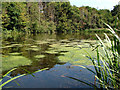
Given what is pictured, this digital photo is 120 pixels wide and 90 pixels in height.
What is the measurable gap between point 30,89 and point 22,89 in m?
0.11

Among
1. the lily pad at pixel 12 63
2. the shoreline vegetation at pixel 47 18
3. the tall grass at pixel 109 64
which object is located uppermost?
the shoreline vegetation at pixel 47 18

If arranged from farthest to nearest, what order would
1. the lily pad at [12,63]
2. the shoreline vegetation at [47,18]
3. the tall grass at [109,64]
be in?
the shoreline vegetation at [47,18], the lily pad at [12,63], the tall grass at [109,64]

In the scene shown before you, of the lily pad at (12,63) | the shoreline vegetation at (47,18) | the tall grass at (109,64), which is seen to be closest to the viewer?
the tall grass at (109,64)

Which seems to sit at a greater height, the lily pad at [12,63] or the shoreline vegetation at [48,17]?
the shoreline vegetation at [48,17]

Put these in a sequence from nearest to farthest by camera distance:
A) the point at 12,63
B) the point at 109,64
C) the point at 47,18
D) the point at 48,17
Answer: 1. the point at 109,64
2. the point at 12,63
3. the point at 47,18
4. the point at 48,17

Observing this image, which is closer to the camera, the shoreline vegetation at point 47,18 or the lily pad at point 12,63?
the lily pad at point 12,63

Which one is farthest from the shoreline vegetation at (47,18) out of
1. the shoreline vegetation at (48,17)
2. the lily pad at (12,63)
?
the lily pad at (12,63)

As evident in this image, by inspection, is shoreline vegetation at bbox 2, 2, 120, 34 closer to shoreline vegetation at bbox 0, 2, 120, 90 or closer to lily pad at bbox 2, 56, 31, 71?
shoreline vegetation at bbox 0, 2, 120, 90

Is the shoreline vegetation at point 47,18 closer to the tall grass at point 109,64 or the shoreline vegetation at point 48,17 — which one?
the shoreline vegetation at point 48,17

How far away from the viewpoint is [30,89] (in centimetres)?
169

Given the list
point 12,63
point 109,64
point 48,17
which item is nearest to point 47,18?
point 48,17

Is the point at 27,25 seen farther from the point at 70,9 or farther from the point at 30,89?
the point at 30,89

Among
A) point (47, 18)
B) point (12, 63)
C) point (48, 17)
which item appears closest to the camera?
point (12, 63)

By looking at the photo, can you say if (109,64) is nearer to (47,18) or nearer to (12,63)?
(12,63)
